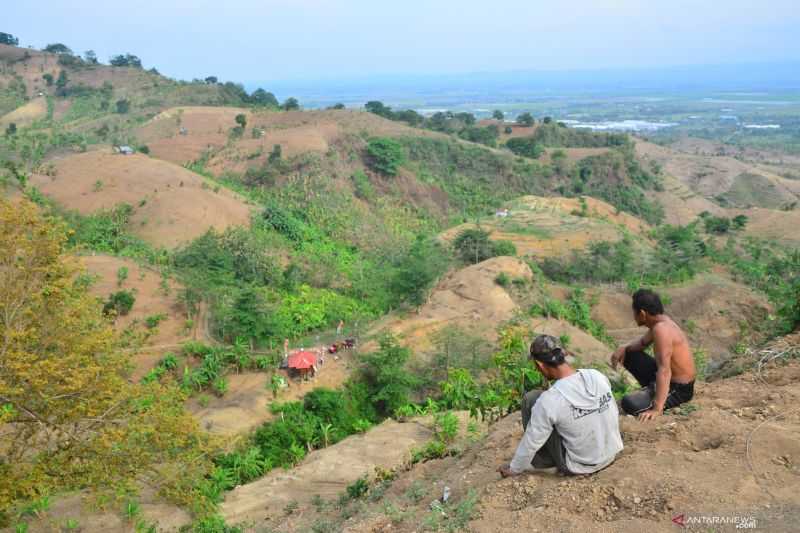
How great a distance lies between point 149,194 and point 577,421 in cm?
2541

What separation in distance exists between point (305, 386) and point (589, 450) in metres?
9.91

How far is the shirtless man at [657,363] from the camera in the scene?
180 inches

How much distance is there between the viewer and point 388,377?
12914mm

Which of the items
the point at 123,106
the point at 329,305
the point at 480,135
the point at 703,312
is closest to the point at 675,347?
the point at 329,305

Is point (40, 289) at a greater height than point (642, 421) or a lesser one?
greater

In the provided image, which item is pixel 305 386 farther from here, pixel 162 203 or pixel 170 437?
pixel 162 203

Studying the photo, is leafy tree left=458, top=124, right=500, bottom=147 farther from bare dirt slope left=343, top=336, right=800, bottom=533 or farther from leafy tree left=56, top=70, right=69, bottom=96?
bare dirt slope left=343, top=336, right=800, bottom=533

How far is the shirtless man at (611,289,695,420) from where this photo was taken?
15.0 feet

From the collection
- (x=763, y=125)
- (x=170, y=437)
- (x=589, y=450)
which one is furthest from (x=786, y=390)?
(x=763, y=125)

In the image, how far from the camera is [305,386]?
519 inches

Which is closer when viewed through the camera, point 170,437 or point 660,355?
point 660,355

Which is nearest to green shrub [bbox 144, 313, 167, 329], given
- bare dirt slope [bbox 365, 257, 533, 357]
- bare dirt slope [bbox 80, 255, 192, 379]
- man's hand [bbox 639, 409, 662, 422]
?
bare dirt slope [bbox 80, 255, 192, 379]

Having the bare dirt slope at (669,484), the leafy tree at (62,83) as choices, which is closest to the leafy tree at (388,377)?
the bare dirt slope at (669,484)

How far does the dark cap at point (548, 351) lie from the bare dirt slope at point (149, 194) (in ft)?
68.6
